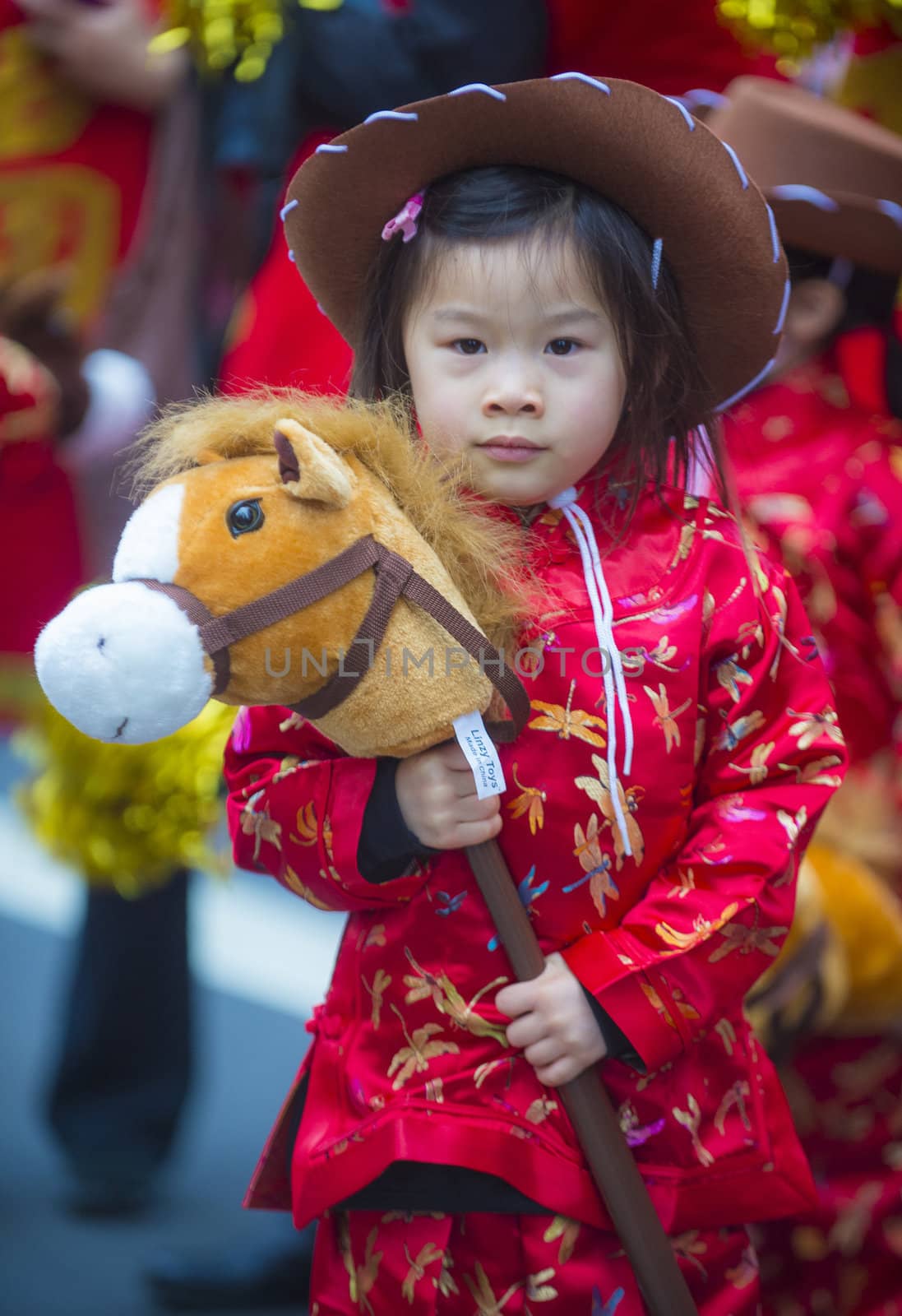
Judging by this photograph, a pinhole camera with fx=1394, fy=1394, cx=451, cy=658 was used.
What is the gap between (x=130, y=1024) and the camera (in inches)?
86.7

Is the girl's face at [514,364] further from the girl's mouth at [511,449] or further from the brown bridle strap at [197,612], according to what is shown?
the brown bridle strap at [197,612]

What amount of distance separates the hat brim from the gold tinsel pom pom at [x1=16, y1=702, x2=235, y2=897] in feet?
3.03

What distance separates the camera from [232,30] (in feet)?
6.31

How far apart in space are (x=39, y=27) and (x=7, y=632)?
0.94 meters

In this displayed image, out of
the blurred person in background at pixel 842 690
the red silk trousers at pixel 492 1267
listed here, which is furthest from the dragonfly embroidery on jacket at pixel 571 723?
the blurred person in background at pixel 842 690

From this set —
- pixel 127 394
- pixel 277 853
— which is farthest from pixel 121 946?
pixel 277 853

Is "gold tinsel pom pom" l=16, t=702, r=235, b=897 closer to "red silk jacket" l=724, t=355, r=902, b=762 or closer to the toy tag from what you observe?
"red silk jacket" l=724, t=355, r=902, b=762

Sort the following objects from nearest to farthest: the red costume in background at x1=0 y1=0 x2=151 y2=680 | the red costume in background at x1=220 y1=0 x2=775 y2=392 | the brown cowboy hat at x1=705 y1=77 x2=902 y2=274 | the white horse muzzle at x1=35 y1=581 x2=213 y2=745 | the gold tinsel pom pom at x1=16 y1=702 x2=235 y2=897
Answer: the white horse muzzle at x1=35 y1=581 x2=213 y2=745, the brown cowboy hat at x1=705 y1=77 x2=902 y2=274, the gold tinsel pom pom at x1=16 y1=702 x2=235 y2=897, the red costume in background at x1=220 y1=0 x2=775 y2=392, the red costume in background at x1=0 y1=0 x2=151 y2=680

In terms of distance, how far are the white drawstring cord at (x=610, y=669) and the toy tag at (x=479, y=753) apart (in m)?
0.11

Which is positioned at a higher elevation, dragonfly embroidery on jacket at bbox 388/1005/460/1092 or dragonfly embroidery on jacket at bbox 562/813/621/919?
dragonfly embroidery on jacket at bbox 562/813/621/919

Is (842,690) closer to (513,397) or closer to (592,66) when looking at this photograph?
(513,397)

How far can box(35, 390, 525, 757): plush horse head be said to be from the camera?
0.85m

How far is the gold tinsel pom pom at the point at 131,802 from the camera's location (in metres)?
1.86

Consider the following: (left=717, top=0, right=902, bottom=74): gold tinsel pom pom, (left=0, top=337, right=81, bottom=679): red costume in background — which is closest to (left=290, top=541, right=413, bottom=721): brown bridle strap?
(left=717, top=0, right=902, bottom=74): gold tinsel pom pom
